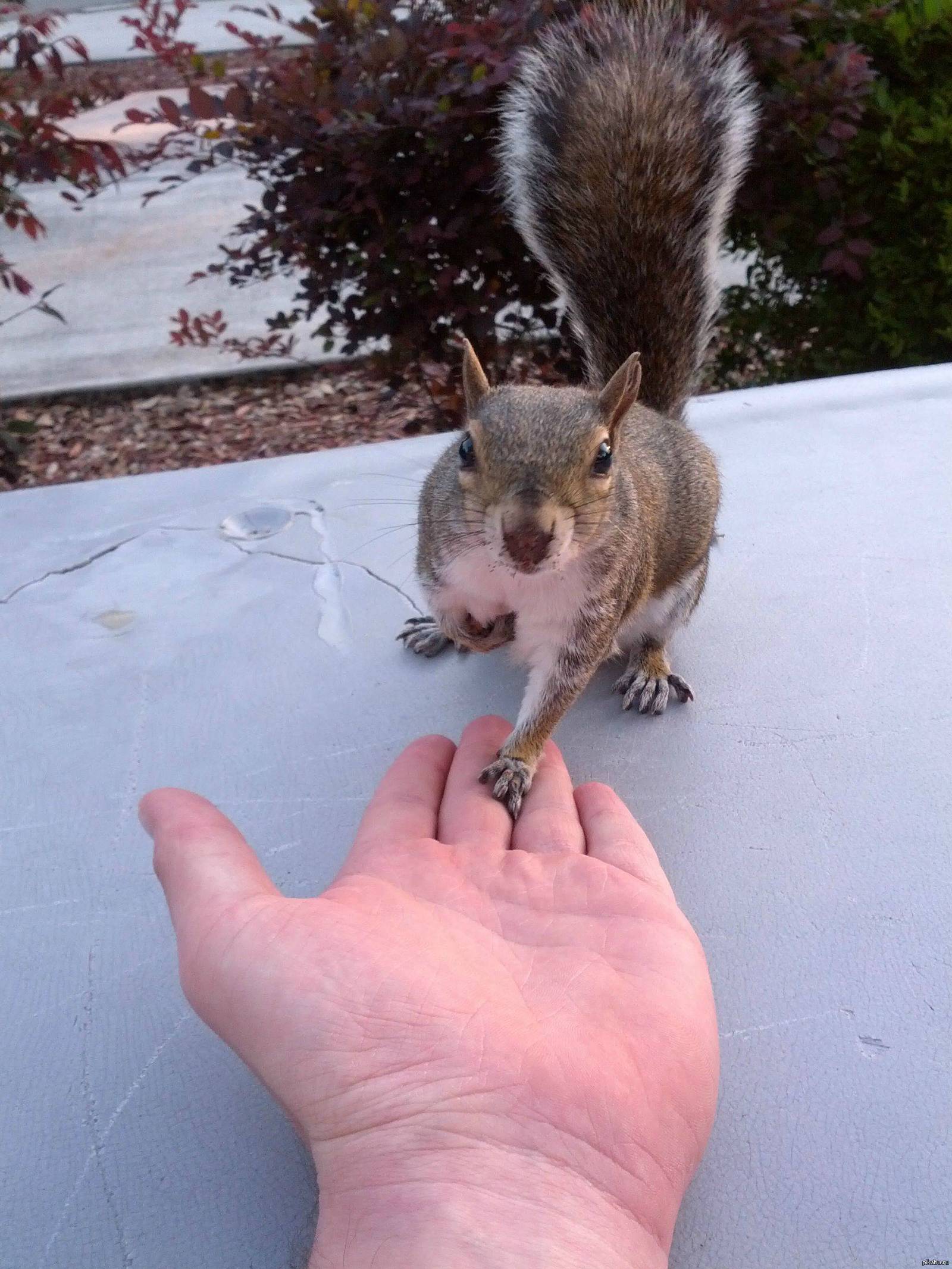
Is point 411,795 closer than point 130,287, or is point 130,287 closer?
point 411,795

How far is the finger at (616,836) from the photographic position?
0.99m

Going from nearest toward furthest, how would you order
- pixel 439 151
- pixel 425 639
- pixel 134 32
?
1. pixel 425 639
2. pixel 439 151
3. pixel 134 32

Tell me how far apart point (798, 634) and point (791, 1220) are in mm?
807

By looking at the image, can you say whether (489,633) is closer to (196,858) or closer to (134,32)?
(196,858)

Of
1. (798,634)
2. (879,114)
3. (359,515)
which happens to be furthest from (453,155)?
(798,634)

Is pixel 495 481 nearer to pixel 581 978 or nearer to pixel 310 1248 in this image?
pixel 581 978

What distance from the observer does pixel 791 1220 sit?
79 centimetres

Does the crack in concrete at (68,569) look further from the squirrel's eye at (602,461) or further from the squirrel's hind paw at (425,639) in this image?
the squirrel's eye at (602,461)

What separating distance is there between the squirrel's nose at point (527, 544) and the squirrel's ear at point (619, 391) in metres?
0.21

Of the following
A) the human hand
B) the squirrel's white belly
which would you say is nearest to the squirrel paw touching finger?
the squirrel's white belly

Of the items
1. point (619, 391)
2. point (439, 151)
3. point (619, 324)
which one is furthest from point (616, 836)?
point (439, 151)

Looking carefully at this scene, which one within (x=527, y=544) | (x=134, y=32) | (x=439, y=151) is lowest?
(x=527, y=544)

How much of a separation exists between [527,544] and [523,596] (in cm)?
19

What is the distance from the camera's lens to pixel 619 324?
1.54 meters
